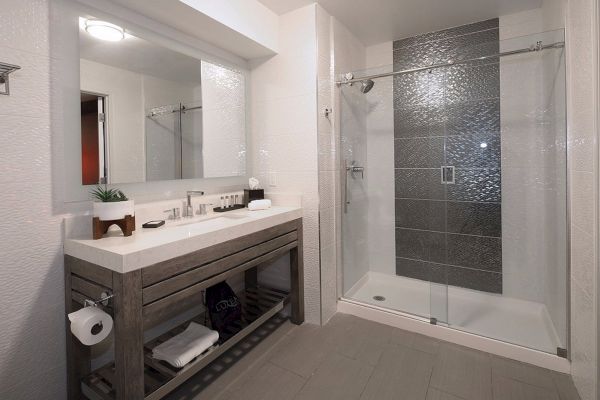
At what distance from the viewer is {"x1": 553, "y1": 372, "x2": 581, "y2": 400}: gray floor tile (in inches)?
58.5

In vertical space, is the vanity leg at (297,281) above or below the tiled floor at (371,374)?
above

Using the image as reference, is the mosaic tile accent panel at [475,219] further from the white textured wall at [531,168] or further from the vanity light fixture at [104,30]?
the vanity light fixture at [104,30]

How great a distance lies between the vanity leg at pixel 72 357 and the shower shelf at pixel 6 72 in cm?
74

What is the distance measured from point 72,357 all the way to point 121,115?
119 cm

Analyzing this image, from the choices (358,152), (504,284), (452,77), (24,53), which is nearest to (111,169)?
(24,53)

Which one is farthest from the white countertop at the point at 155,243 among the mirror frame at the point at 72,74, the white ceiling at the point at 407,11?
→ the white ceiling at the point at 407,11

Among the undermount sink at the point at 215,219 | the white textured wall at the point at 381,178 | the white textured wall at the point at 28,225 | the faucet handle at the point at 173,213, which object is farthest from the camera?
the white textured wall at the point at 381,178

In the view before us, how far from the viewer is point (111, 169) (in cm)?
158

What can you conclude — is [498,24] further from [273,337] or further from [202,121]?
[273,337]

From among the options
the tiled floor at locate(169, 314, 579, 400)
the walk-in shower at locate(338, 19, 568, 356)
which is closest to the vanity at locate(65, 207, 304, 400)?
the tiled floor at locate(169, 314, 579, 400)

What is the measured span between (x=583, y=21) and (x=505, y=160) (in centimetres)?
115

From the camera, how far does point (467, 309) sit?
234cm

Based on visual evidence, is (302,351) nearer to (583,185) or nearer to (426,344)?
(426,344)

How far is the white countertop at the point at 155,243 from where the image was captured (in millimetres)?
1152
